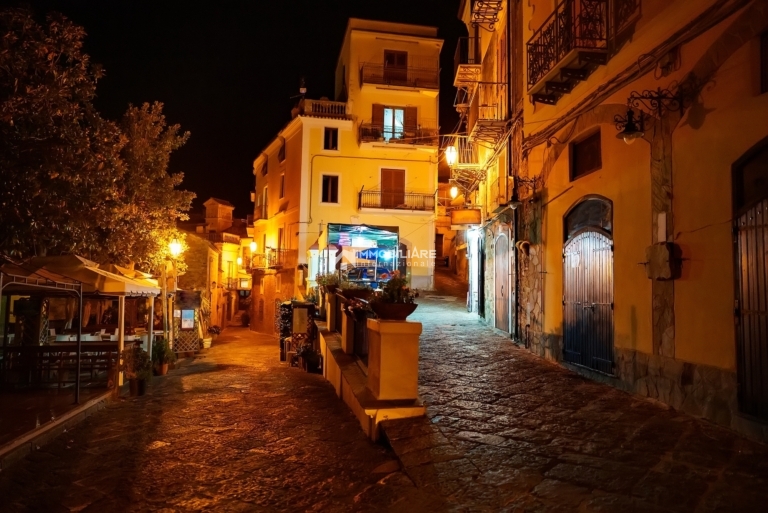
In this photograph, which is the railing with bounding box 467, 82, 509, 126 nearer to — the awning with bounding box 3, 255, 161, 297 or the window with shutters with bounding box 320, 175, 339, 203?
the awning with bounding box 3, 255, 161, 297

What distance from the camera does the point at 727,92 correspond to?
5.84 metres

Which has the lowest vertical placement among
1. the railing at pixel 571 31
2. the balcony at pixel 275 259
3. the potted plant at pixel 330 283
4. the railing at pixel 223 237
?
the potted plant at pixel 330 283

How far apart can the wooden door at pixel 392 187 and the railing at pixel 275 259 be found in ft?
19.5

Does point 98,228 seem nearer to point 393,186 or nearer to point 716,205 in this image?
point 716,205

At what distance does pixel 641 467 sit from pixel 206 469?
467 centimetres

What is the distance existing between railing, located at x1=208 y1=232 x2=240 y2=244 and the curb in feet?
98.0

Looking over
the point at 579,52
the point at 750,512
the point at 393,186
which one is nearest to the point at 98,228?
the point at 579,52

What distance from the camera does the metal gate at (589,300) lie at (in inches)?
324

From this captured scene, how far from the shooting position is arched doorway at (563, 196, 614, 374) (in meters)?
8.27

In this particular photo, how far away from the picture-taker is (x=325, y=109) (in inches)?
1142

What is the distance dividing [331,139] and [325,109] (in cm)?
176

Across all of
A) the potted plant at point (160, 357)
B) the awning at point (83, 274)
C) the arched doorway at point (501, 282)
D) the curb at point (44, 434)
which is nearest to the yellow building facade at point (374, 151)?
the arched doorway at point (501, 282)

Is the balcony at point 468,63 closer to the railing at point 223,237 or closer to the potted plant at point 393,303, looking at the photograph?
the potted plant at point 393,303

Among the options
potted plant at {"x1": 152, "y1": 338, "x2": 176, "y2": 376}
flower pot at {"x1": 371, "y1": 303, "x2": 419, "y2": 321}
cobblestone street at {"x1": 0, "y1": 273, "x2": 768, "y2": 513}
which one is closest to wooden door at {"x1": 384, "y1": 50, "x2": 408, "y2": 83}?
potted plant at {"x1": 152, "y1": 338, "x2": 176, "y2": 376}
